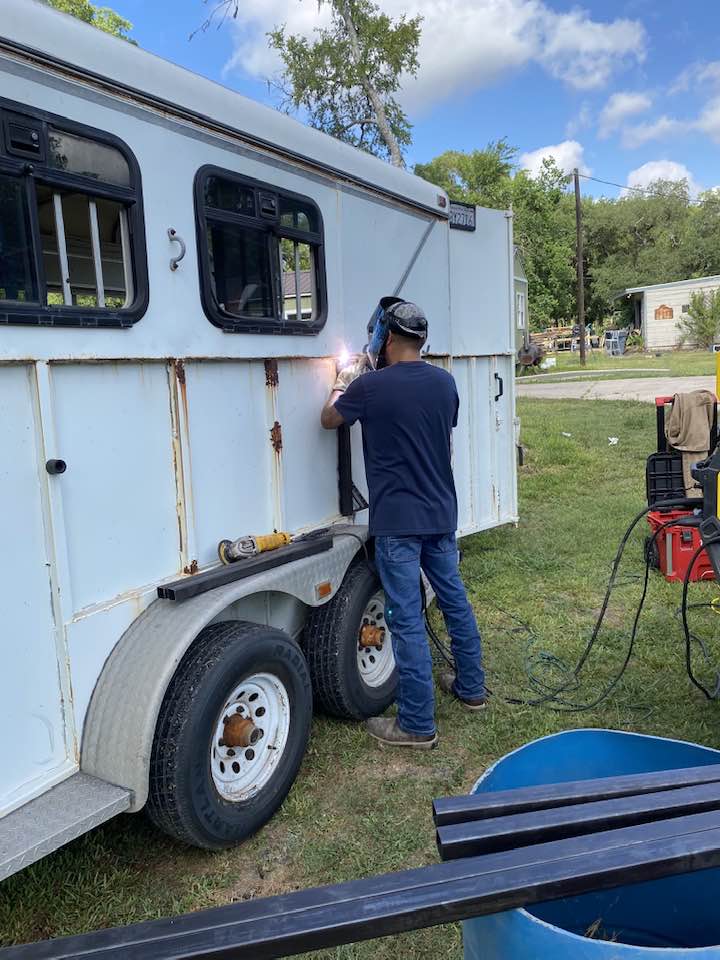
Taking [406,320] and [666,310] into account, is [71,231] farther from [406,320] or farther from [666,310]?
[666,310]

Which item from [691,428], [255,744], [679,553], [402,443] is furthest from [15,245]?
[691,428]

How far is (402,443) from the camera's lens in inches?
139

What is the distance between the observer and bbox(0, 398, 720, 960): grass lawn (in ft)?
8.77

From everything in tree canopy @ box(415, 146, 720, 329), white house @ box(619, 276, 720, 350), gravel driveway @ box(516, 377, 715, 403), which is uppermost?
tree canopy @ box(415, 146, 720, 329)

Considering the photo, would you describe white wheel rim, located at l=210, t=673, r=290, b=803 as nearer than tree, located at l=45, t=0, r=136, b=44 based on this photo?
Yes

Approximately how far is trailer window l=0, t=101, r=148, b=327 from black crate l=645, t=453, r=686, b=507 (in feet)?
15.1

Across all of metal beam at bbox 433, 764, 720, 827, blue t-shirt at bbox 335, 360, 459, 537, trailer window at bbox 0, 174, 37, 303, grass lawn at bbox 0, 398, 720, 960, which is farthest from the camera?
blue t-shirt at bbox 335, 360, 459, 537

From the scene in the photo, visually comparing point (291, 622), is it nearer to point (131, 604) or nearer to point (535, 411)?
A: point (131, 604)

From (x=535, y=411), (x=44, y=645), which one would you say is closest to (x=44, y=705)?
(x=44, y=645)

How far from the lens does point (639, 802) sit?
1.64 meters

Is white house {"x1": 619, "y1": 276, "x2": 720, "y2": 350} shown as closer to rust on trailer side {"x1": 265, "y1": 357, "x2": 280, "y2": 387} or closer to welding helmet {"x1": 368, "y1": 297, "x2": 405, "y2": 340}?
welding helmet {"x1": 368, "y1": 297, "x2": 405, "y2": 340}

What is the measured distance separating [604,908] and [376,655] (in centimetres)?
200

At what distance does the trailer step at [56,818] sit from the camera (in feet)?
7.01

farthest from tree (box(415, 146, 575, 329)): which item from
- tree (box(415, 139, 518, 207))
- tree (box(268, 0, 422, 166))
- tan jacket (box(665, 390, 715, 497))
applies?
tan jacket (box(665, 390, 715, 497))
